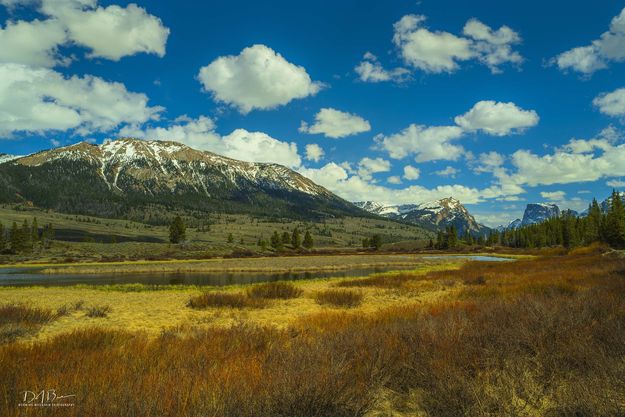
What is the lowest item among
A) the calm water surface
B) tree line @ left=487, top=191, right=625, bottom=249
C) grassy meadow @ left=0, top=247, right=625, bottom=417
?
the calm water surface

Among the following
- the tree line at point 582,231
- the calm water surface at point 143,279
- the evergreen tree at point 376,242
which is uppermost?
the tree line at point 582,231

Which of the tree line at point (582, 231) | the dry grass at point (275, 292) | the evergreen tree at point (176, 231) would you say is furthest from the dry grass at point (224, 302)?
the evergreen tree at point (176, 231)

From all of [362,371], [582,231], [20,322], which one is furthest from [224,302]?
[582,231]

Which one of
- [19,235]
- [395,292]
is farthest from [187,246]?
[395,292]

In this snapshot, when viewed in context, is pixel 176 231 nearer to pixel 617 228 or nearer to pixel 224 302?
pixel 224 302

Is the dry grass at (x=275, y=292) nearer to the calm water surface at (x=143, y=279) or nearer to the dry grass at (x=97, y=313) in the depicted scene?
the dry grass at (x=97, y=313)

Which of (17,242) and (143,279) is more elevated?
(17,242)

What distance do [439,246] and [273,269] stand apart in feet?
382

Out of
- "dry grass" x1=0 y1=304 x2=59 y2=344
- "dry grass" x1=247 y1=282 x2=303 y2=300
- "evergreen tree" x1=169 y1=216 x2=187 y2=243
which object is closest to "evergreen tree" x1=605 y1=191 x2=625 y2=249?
"dry grass" x1=247 y1=282 x2=303 y2=300

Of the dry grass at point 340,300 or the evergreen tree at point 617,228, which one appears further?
the evergreen tree at point 617,228

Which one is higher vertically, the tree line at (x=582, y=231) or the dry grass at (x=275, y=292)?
the tree line at (x=582, y=231)

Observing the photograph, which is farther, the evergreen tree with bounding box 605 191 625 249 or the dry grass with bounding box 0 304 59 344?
the evergreen tree with bounding box 605 191 625 249

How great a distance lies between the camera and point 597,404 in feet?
13.2

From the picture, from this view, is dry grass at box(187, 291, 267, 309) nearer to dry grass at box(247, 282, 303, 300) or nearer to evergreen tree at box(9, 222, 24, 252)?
dry grass at box(247, 282, 303, 300)
